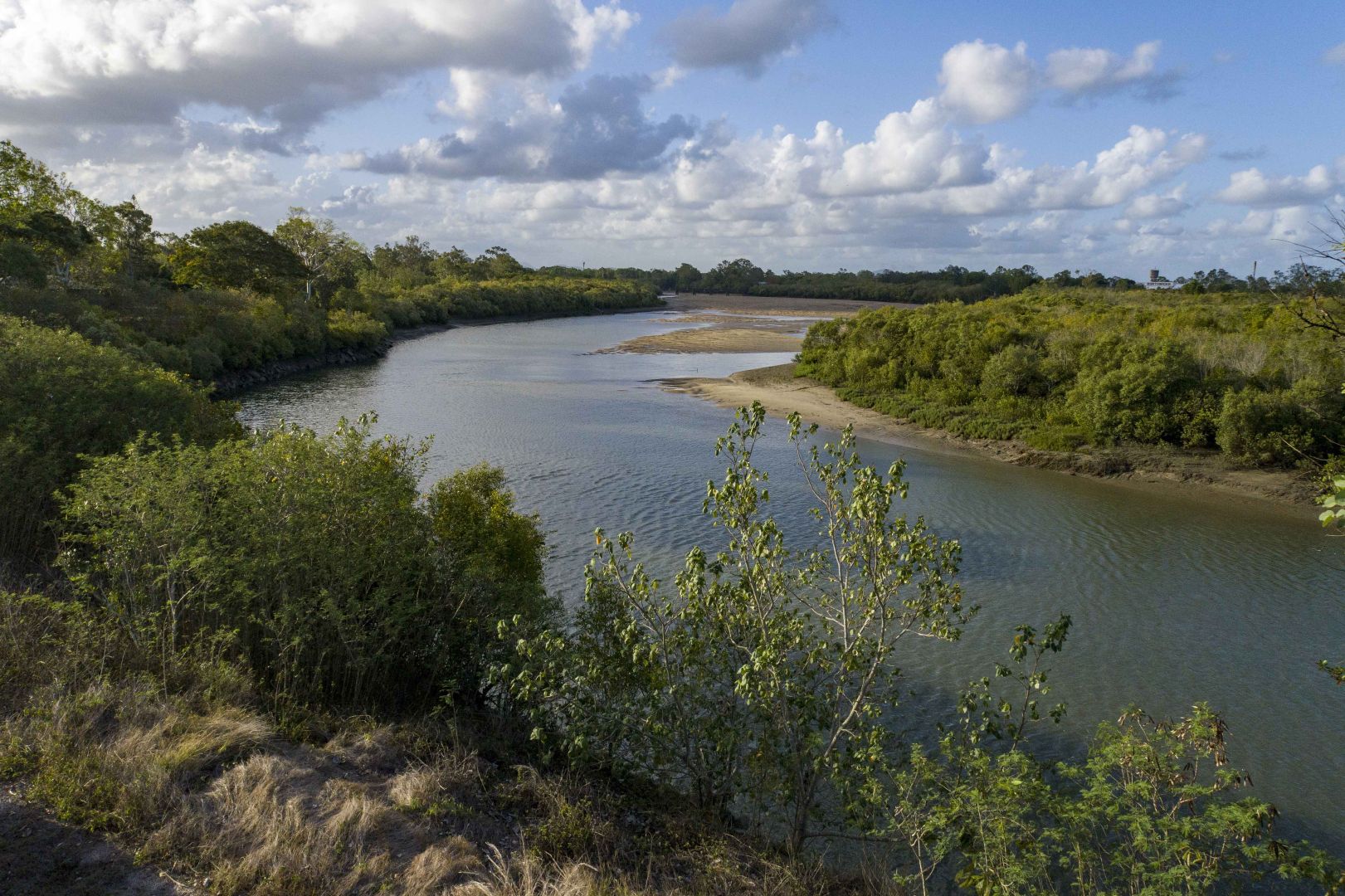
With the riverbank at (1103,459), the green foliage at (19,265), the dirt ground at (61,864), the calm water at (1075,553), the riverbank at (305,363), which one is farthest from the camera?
the riverbank at (305,363)

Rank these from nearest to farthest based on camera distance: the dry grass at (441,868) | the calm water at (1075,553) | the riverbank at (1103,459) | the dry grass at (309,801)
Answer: the dry grass at (441,868)
the dry grass at (309,801)
the calm water at (1075,553)
the riverbank at (1103,459)

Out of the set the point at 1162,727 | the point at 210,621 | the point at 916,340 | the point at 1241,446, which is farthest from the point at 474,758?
the point at 916,340

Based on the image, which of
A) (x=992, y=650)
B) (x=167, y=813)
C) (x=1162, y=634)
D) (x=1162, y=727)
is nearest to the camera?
(x=167, y=813)

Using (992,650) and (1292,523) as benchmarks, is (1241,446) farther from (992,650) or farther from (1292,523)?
(992,650)

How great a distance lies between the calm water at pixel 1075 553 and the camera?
554 inches

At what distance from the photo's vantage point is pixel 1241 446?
30406 millimetres

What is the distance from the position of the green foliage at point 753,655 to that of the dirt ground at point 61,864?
3441 mm

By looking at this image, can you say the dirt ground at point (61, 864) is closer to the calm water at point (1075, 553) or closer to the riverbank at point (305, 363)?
the calm water at point (1075, 553)

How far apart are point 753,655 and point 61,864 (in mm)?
5872

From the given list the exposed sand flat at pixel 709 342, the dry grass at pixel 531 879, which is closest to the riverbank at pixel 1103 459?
the dry grass at pixel 531 879

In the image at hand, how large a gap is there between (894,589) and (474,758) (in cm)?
500

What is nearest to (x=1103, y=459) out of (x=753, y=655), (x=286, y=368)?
(x=753, y=655)

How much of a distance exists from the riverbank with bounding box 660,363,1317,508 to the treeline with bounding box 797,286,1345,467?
27.6 inches

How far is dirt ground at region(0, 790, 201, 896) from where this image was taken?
6.66 metres
